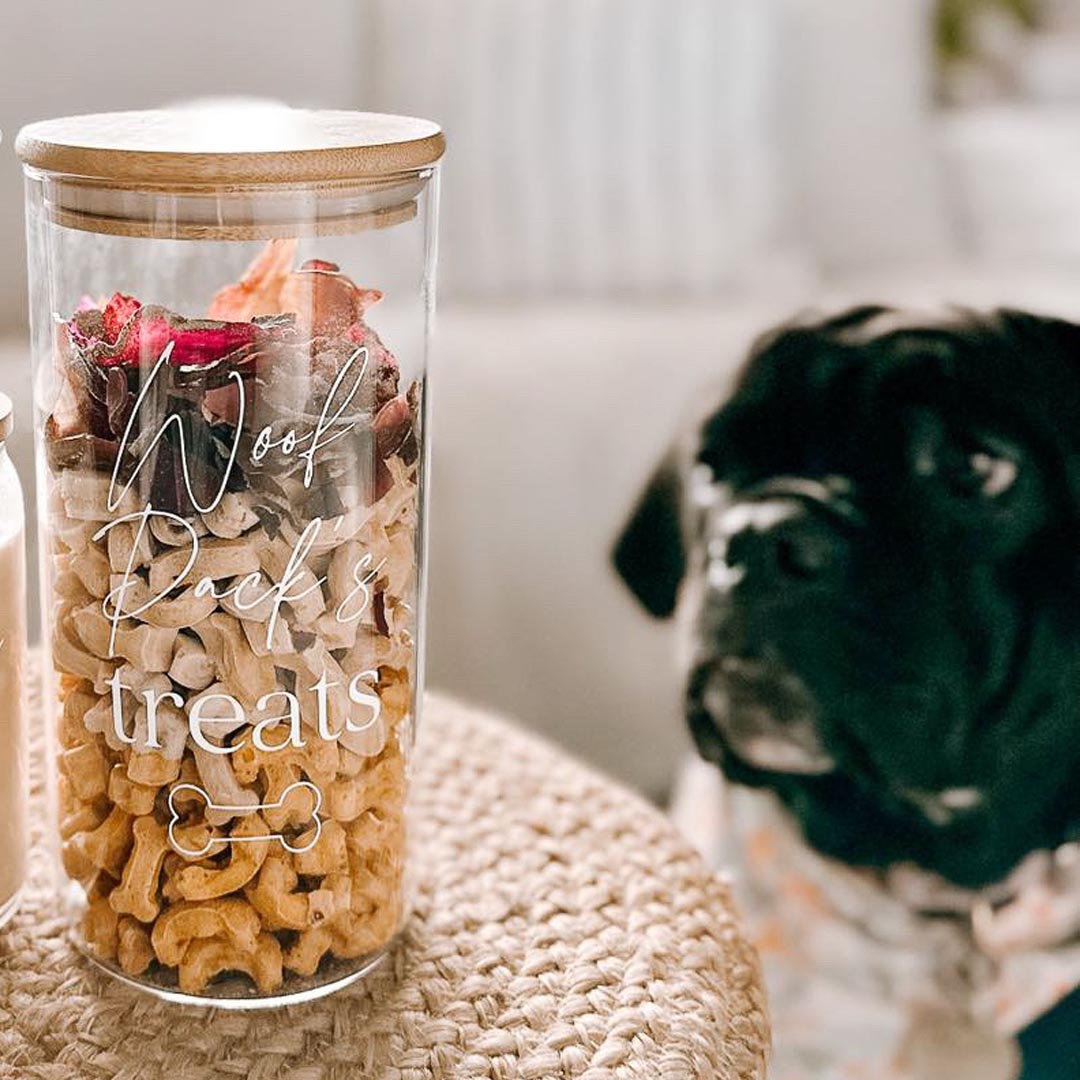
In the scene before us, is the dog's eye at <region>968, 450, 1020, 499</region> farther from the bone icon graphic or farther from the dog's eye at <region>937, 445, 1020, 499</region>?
the bone icon graphic

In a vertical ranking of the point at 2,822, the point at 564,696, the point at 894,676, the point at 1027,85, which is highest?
the point at 1027,85

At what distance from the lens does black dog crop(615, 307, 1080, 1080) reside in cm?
96

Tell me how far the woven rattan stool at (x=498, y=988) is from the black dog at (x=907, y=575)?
0.99ft

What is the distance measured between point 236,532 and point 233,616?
0.03 meters

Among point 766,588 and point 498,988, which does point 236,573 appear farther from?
point 766,588

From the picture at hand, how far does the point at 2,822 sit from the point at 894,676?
61 cm

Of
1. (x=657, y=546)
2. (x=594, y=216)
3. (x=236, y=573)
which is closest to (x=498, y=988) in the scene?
(x=236, y=573)

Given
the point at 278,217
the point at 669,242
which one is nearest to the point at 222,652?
the point at 278,217

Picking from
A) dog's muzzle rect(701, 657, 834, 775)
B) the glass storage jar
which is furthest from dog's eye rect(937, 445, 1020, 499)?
the glass storage jar

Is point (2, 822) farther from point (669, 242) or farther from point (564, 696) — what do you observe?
point (669, 242)

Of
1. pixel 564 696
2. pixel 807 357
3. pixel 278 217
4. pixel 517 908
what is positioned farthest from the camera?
pixel 564 696

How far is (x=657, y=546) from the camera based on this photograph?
3.71 feet

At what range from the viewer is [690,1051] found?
1.87 feet

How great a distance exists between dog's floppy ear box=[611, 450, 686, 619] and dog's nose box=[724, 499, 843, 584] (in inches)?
5.1
